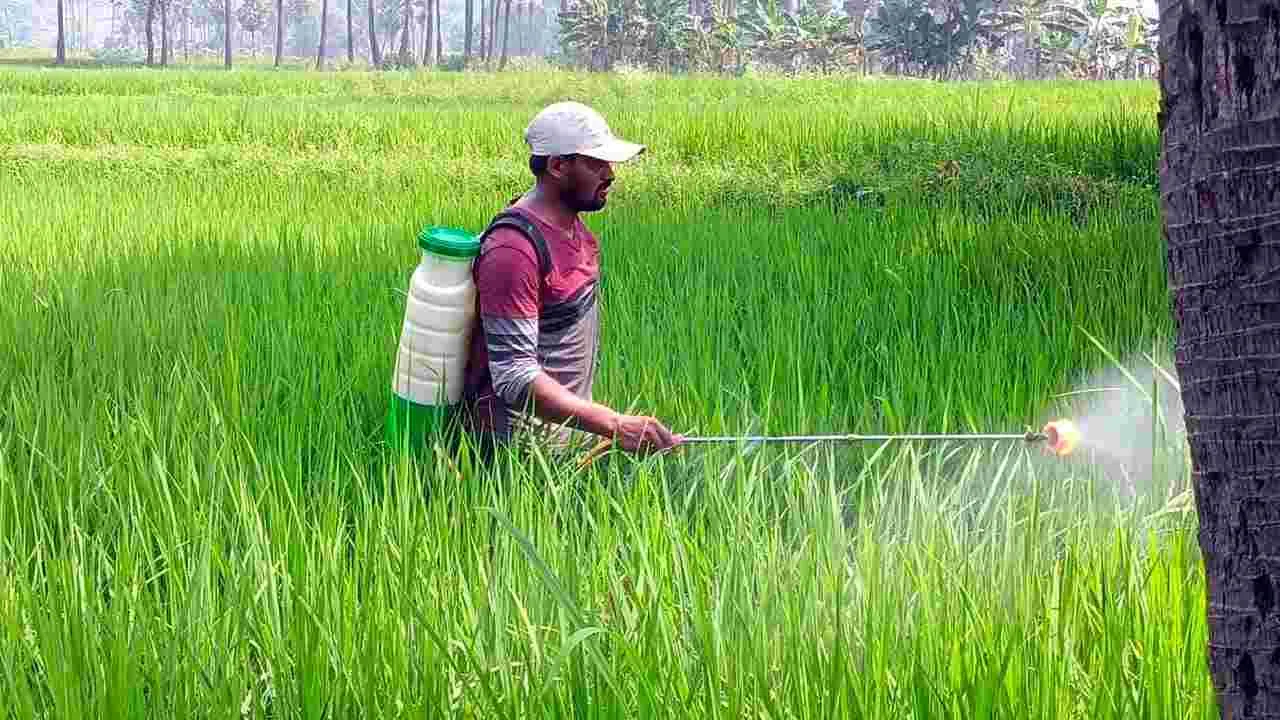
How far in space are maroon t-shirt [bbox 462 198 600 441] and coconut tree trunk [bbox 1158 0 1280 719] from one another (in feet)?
5.28

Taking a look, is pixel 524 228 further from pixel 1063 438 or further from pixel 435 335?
pixel 1063 438

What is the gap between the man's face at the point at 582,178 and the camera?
2.74m

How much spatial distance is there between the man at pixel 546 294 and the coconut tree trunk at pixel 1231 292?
4.86 ft

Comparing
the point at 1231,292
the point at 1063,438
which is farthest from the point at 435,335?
the point at 1231,292

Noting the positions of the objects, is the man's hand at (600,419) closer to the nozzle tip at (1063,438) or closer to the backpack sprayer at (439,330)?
the backpack sprayer at (439,330)

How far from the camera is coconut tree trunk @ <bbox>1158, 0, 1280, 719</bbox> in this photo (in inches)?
41.8

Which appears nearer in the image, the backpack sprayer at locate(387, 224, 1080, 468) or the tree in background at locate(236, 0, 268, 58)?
the backpack sprayer at locate(387, 224, 1080, 468)

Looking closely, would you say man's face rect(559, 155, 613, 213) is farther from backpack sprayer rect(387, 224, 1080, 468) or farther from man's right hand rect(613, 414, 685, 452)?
man's right hand rect(613, 414, 685, 452)

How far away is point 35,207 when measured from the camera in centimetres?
779

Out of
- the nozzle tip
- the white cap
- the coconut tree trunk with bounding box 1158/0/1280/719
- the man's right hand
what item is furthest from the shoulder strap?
the coconut tree trunk with bounding box 1158/0/1280/719

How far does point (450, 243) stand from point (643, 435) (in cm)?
45

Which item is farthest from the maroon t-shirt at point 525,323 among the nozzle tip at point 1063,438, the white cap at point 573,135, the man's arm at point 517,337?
the nozzle tip at point 1063,438

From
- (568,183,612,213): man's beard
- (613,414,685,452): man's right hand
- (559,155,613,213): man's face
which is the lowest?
(613,414,685,452): man's right hand

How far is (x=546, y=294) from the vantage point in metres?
2.81
